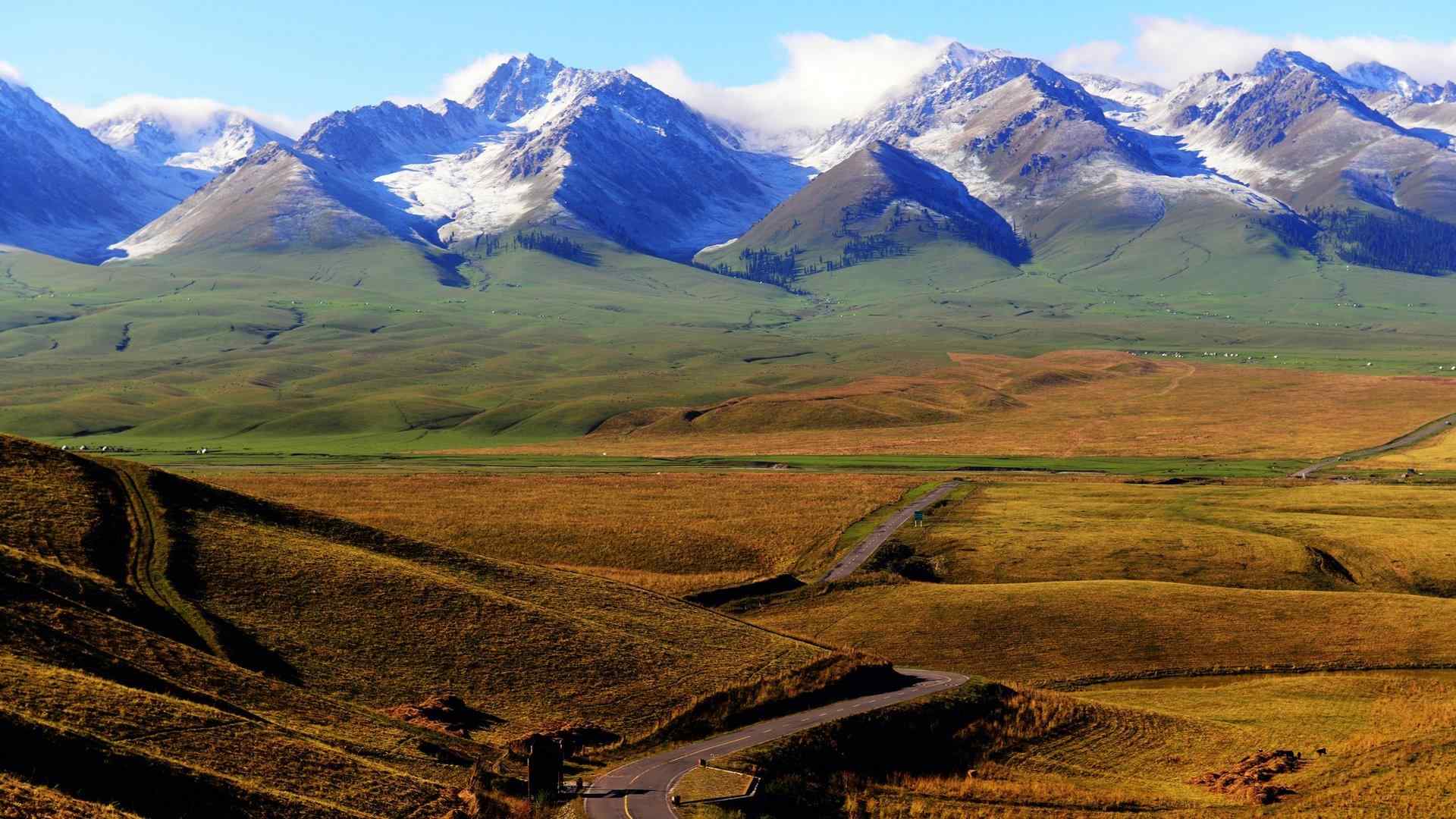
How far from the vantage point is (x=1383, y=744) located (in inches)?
2336

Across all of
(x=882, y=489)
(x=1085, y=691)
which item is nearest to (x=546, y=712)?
(x=1085, y=691)

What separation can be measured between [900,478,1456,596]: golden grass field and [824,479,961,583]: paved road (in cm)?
261

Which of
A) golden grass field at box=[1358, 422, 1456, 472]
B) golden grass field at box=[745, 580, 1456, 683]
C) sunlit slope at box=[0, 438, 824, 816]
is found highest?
sunlit slope at box=[0, 438, 824, 816]

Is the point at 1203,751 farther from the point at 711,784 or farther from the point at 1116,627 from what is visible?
the point at 711,784

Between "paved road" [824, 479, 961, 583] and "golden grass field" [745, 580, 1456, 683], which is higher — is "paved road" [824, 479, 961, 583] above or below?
above

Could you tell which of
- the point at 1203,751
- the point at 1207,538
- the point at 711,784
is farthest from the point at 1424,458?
the point at 711,784

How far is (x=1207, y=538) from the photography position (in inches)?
4469

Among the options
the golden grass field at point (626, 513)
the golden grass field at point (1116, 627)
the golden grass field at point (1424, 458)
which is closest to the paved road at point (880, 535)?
the golden grass field at point (626, 513)

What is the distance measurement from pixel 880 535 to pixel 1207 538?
29.6 m

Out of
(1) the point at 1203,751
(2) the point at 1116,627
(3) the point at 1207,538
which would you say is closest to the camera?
(1) the point at 1203,751

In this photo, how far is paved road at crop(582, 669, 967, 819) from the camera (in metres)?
48.9

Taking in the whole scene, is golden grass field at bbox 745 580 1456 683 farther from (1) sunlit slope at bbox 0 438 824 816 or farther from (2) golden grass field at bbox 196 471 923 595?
(2) golden grass field at bbox 196 471 923 595

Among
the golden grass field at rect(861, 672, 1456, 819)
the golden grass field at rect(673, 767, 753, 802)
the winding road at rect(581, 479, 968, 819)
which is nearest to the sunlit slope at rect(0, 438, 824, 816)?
the winding road at rect(581, 479, 968, 819)

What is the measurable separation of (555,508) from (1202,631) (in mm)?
67643
